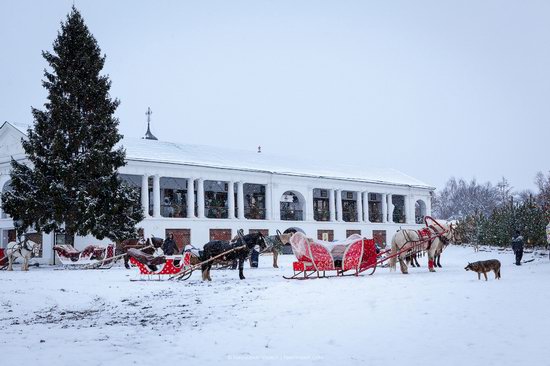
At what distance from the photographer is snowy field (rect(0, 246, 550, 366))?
20.8 ft

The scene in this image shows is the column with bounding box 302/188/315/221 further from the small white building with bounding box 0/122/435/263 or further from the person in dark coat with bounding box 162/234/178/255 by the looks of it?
the person in dark coat with bounding box 162/234/178/255

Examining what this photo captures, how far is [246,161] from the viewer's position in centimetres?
4338

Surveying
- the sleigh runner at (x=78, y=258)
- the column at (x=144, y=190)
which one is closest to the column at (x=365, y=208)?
the column at (x=144, y=190)

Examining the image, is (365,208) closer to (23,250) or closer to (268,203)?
(268,203)

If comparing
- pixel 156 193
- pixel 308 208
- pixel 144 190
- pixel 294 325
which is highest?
pixel 144 190

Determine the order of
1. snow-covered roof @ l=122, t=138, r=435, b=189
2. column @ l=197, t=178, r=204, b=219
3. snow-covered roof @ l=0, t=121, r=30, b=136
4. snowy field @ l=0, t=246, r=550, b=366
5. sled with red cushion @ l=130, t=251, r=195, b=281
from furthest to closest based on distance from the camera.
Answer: column @ l=197, t=178, r=204, b=219 → snow-covered roof @ l=122, t=138, r=435, b=189 → snow-covered roof @ l=0, t=121, r=30, b=136 → sled with red cushion @ l=130, t=251, r=195, b=281 → snowy field @ l=0, t=246, r=550, b=366

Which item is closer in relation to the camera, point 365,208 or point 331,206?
point 331,206

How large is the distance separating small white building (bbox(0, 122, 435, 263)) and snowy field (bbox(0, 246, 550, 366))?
67.8 feet

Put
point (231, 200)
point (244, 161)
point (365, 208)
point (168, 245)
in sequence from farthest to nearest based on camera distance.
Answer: point (365, 208)
point (244, 161)
point (231, 200)
point (168, 245)

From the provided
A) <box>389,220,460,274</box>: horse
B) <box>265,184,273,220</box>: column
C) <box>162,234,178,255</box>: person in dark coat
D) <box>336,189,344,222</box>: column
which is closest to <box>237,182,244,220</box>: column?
<box>265,184,273,220</box>: column

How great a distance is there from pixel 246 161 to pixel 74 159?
1880 cm

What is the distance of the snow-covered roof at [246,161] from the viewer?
37.0 metres

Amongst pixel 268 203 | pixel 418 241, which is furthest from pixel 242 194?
pixel 418 241

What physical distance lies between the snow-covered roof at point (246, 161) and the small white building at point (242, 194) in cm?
10
